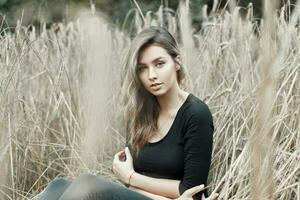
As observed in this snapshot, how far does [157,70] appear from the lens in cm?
186

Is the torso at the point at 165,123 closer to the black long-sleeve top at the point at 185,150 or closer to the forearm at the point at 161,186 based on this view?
the black long-sleeve top at the point at 185,150

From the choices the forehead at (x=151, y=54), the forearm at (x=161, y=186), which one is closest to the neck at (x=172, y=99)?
the forehead at (x=151, y=54)

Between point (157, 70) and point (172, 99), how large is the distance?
0.11 meters

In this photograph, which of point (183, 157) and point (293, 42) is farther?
point (293, 42)

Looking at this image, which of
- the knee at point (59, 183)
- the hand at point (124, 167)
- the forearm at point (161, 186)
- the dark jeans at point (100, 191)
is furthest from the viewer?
the hand at point (124, 167)

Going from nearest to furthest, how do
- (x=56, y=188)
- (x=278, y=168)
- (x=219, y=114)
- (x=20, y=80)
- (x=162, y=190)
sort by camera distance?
(x=56, y=188), (x=162, y=190), (x=278, y=168), (x=219, y=114), (x=20, y=80)

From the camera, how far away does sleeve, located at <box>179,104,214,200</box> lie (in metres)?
1.78

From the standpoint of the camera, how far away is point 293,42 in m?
2.36

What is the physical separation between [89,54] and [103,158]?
369mm

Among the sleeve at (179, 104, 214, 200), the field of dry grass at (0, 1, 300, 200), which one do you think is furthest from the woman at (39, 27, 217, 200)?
the field of dry grass at (0, 1, 300, 200)

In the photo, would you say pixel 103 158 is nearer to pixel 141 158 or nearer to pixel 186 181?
pixel 141 158

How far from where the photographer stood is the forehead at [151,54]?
188 cm

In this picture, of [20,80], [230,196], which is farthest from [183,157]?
[20,80]

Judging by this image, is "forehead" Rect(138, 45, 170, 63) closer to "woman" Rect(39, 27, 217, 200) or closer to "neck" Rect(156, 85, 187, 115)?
"woman" Rect(39, 27, 217, 200)
